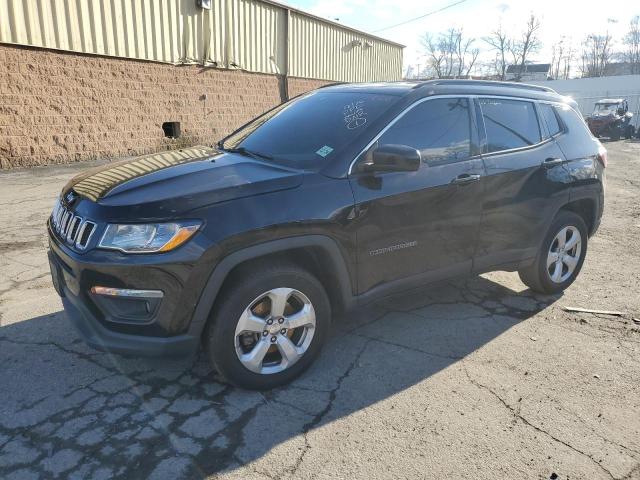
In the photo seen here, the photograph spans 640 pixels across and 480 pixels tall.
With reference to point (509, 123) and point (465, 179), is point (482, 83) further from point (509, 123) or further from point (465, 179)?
point (465, 179)

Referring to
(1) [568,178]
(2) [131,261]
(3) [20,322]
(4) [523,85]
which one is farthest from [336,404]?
(4) [523,85]

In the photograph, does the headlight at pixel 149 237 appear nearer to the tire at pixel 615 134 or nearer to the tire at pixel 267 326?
the tire at pixel 267 326

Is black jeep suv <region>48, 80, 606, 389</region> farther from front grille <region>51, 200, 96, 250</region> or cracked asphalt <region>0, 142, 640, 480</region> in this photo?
cracked asphalt <region>0, 142, 640, 480</region>

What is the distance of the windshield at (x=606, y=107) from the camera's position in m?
25.9

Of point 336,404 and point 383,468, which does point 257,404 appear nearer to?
point 336,404

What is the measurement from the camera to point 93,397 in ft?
9.60

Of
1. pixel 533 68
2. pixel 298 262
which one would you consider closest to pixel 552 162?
pixel 298 262

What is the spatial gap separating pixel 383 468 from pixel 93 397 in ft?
5.63

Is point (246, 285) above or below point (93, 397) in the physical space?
above

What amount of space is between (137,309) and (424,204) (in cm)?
195

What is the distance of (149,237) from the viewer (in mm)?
2602

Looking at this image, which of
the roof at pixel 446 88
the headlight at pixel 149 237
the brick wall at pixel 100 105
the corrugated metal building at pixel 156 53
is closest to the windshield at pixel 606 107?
the corrugated metal building at pixel 156 53

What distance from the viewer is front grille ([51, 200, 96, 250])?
2.71m

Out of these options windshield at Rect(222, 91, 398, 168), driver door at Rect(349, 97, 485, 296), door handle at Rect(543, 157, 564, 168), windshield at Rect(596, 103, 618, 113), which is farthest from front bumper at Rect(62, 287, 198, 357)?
windshield at Rect(596, 103, 618, 113)
